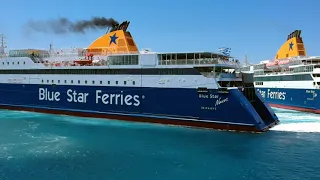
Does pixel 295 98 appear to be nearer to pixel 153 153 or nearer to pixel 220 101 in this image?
pixel 220 101

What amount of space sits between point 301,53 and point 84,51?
30946mm

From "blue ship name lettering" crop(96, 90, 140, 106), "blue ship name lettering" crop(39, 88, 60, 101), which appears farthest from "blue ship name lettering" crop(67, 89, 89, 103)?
"blue ship name lettering" crop(96, 90, 140, 106)

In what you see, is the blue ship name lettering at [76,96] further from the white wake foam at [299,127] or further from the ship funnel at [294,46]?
the ship funnel at [294,46]

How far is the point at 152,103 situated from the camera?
81.3ft

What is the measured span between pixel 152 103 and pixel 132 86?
2295mm

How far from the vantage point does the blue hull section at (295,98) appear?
1353 inches

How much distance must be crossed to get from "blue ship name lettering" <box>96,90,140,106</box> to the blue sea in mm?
2791

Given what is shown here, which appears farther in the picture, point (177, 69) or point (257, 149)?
point (177, 69)

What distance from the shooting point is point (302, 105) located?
36250mm

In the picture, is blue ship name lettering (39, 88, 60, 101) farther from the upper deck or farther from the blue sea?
the blue sea

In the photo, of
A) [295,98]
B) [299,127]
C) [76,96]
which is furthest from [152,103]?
[295,98]

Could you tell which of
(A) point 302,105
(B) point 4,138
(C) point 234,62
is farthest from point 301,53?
(B) point 4,138

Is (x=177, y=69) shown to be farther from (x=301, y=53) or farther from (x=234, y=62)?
(x=301, y=53)

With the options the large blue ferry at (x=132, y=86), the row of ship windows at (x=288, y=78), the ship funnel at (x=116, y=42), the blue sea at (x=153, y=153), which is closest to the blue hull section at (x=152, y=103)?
the large blue ferry at (x=132, y=86)
